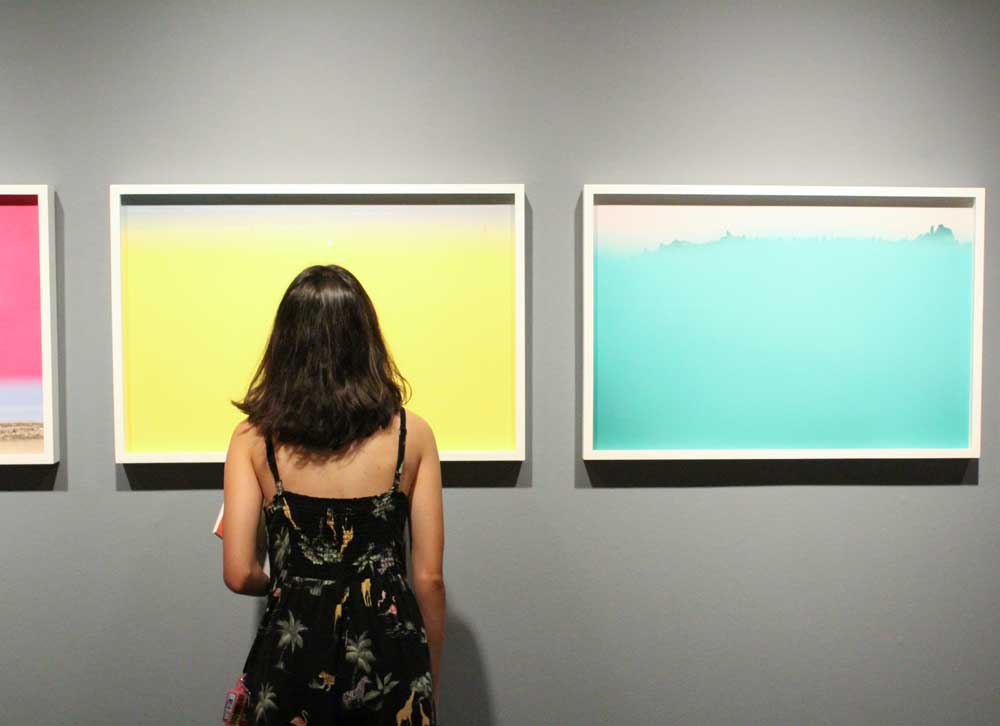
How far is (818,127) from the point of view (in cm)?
148

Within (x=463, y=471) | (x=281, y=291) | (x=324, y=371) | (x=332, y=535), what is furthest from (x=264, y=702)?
(x=281, y=291)

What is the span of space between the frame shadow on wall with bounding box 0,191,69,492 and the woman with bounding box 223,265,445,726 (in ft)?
1.91

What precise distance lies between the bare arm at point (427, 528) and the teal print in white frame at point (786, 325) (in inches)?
16.4

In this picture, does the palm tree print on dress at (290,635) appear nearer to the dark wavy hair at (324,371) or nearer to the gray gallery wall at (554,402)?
the dark wavy hair at (324,371)

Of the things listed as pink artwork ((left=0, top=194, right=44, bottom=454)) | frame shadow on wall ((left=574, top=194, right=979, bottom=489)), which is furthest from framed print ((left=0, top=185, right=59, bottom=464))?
frame shadow on wall ((left=574, top=194, right=979, bottom=489))

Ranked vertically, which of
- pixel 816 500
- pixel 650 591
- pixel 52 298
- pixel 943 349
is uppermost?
pixel 52 298

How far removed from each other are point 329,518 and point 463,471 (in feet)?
1.50

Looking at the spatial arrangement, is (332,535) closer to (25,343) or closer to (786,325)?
(25,343)

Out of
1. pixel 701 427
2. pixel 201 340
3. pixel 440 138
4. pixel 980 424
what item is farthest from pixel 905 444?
pixel 201 340

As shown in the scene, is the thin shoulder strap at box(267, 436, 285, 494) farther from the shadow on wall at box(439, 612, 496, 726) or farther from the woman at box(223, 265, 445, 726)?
the shadow on wall at box(439, 612, 496, 726)

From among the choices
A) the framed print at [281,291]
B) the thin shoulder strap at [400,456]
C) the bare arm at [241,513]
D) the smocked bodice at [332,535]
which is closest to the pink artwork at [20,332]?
the framed print at [281,291]

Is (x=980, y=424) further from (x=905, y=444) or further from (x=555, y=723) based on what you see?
(x=555, y=723)

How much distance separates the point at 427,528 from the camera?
1.10 meters

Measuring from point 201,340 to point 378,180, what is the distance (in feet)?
1.56
